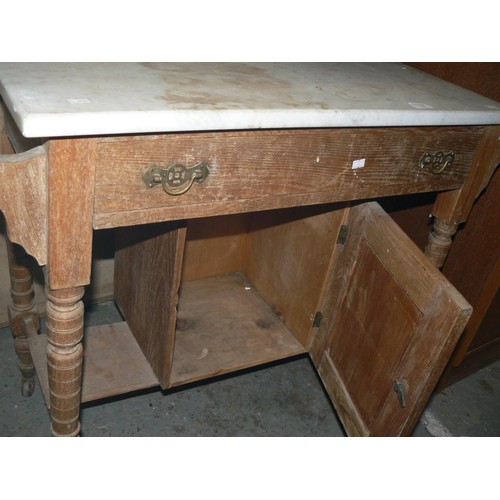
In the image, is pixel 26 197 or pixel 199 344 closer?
pixel 26 197

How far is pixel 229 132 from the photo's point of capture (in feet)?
2.79

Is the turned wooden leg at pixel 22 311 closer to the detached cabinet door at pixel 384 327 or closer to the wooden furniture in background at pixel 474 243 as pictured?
the detached cabinet door at pixel 384 327

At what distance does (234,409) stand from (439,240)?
2.32 feet

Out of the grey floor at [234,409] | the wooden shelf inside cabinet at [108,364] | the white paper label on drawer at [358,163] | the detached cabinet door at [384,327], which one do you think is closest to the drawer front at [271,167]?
the white paper label on drawer at [358,163]

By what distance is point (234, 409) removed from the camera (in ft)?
4.87

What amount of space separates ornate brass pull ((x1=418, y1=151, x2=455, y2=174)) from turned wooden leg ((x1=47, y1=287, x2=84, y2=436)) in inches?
28.2

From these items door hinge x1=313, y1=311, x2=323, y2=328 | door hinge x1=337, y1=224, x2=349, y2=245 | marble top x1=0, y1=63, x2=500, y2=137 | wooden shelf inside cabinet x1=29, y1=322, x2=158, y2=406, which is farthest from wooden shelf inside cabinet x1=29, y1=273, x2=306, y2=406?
marble top x1=0, y1=63, x2=500, y2=137

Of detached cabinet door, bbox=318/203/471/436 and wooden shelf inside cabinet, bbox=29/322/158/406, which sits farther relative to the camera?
wooden shelf inside cabinet, bbox=29/322/158/406

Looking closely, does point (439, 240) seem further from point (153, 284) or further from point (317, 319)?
point (153, 284)

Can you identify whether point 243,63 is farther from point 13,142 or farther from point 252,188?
point 13,142

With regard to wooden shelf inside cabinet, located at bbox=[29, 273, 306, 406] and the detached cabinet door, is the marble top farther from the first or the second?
wooden shelf inside cabinet, located at bbox=[29, 273, 306, 406]

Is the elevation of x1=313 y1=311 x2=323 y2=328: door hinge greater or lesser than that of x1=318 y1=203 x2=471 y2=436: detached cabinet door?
lesser

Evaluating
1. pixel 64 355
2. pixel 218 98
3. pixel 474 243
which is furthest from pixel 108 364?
pixel 474 243

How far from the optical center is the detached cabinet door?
3.14 feet
